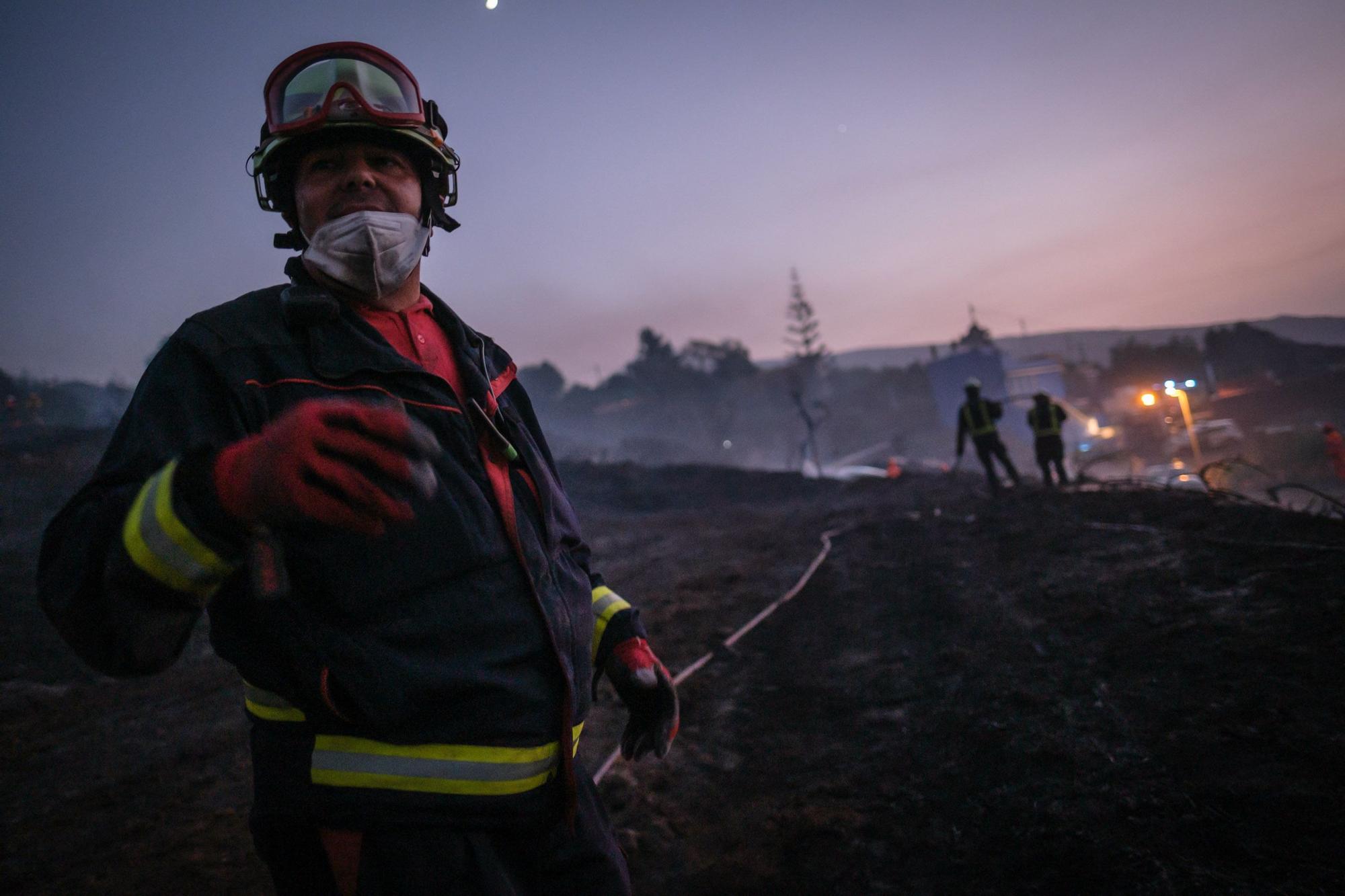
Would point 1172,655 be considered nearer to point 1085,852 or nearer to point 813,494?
point 1085,852

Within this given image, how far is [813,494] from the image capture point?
64.7 feet

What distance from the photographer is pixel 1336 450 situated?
1719 centimetres

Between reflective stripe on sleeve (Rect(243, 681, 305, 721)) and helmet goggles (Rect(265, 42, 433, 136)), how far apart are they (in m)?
1.34

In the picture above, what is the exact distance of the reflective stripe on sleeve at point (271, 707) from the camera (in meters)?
1.18

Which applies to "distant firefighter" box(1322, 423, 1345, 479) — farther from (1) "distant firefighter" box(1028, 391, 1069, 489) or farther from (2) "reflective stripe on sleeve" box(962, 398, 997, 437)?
(2) "reflective stripe on sleeve" box(962, 398, 997, 437)

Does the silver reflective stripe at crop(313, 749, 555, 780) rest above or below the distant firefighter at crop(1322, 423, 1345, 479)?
above

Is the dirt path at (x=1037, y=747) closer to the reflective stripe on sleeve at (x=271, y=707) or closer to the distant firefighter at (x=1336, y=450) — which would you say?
the reflective stripe on sleeve at (x=271, y=707)

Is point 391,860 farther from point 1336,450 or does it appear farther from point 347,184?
point 1336,450

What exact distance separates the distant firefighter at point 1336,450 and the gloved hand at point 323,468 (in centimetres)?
2408

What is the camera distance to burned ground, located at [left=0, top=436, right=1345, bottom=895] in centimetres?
240

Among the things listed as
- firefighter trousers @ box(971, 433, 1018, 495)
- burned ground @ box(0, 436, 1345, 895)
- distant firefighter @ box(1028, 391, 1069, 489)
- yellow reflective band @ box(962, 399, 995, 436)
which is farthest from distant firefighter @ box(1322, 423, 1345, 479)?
burned ground @ box(0, 436, 1345, 895)

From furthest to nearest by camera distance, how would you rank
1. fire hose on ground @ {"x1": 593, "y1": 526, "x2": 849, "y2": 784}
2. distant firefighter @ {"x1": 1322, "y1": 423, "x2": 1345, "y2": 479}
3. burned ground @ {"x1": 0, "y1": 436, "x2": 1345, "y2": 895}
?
distant firefighter @ {"x1": 1322, "y1": 423, "x2": 1345, "y2": 479}, fire hose on ground @ {"x1": 593, "y1": 526, "x2": 849, "y2": 784}, burned ground @ {"x1": 0, "y1": 436, "x2": 1345, "y2": 895}

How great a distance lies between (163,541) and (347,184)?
107cm

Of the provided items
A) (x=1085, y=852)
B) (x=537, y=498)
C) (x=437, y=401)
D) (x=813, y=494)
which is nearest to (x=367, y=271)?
(x=437, y=401)
